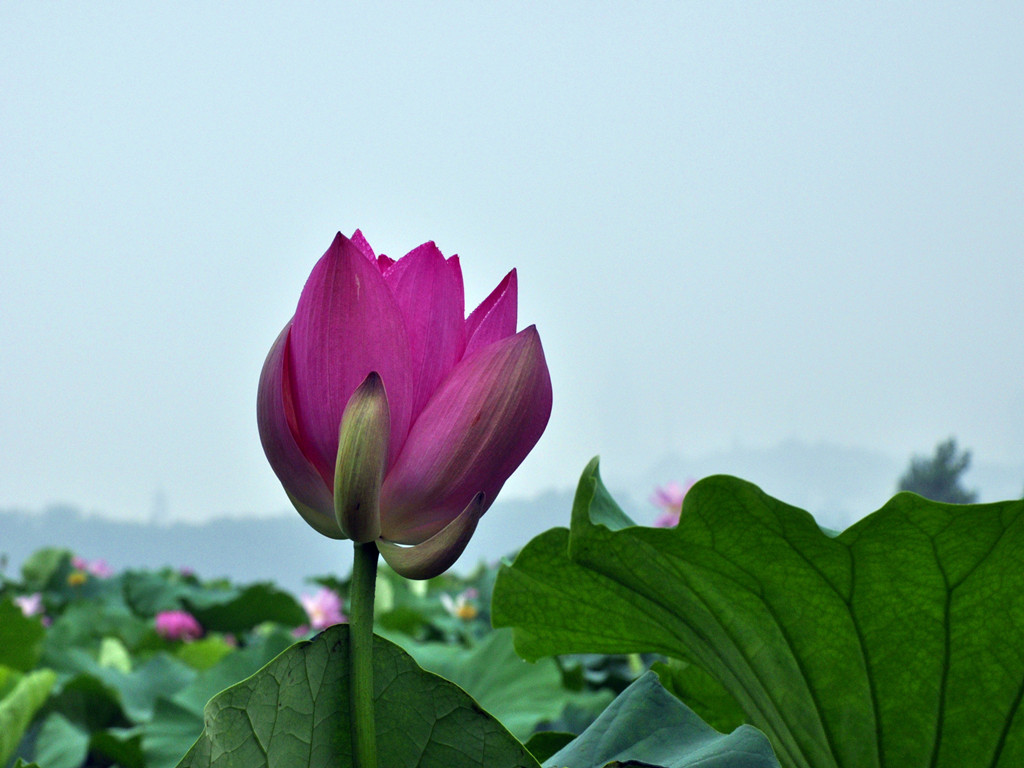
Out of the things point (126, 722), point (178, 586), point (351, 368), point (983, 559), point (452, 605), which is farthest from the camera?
point (178, 586)

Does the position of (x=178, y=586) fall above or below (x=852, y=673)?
above

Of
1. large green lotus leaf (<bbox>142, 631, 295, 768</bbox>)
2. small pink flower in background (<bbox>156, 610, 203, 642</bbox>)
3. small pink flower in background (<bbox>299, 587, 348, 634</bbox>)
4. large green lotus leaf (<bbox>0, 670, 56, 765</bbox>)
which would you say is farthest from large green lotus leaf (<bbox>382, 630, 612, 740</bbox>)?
small pink flower in background (<bbox>299, 587, 348, 634</bbox>)

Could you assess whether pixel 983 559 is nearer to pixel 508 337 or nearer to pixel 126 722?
pixel 508 337

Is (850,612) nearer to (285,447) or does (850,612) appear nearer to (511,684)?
(285,447)

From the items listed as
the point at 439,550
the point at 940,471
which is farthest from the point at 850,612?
the point at 940,471

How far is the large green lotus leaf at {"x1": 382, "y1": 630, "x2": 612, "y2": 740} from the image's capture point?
165 centimetres

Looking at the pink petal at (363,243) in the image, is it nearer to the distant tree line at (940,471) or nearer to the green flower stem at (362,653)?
the green flower stem at (362,653)

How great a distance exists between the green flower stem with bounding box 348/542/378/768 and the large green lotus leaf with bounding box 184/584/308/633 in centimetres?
283

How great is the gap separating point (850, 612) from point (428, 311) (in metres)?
0.27

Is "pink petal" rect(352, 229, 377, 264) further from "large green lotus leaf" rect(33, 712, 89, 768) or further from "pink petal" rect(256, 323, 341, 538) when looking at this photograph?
"large green lotus leaf" rect(33, 712, 89, 768)

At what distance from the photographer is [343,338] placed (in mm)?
320

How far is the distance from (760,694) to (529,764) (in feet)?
0.59

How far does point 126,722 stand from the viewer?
6.25ft

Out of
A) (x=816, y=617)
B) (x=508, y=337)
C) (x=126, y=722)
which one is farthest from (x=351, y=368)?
(x=126, y=722)
